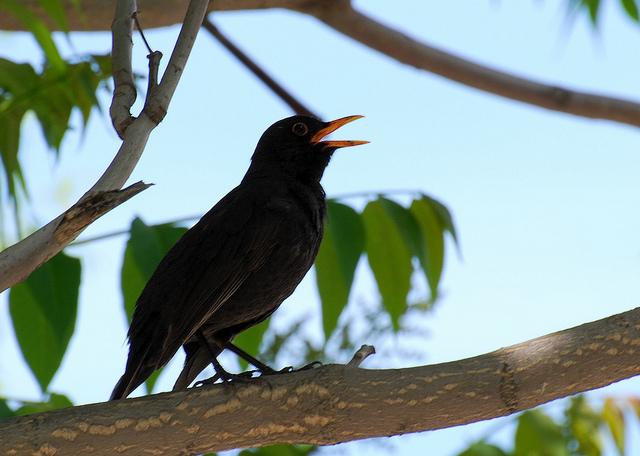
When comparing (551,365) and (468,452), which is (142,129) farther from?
(468,452)

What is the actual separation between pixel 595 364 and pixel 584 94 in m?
3.09

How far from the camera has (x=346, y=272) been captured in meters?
3.24

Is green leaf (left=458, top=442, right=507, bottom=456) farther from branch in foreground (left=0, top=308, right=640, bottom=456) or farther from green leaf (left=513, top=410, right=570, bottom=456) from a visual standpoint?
branch in foreground (left=0, top=308, right=640, bottom=456)

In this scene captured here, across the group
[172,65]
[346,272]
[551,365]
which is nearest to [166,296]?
[346,272]

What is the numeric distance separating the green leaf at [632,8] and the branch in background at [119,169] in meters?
3.21

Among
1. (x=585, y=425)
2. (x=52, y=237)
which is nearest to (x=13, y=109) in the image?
(x=52, y=237)

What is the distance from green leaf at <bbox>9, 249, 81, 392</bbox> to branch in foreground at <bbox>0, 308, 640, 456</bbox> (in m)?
0.64

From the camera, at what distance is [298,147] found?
3812mm

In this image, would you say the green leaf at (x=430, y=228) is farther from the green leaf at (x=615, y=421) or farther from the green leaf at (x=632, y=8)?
the green leaf at (x=632, y=8)

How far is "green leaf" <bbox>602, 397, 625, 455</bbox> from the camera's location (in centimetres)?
407

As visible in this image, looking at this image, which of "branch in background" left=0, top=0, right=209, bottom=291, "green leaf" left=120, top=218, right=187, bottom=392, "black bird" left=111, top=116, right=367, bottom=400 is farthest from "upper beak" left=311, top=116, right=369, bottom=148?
"branch in background" left=0, top=0, right=209, bottom=291

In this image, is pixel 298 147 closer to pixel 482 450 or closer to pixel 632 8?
pixel 482 450

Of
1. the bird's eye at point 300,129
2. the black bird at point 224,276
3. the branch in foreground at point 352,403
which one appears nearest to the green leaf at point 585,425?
the branch in foreground at point 352,403

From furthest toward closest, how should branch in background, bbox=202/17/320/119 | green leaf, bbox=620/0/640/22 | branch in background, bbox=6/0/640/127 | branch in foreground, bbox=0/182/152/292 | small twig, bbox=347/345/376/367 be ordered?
branch in background, bbox=6/0/640/127, branch in background, bbox=202/17/320/119, green leaf, bbox=620/0/640/22, small twig, bbox=347/345/376/367, branch in foreground, bbox=0/182/152/292
